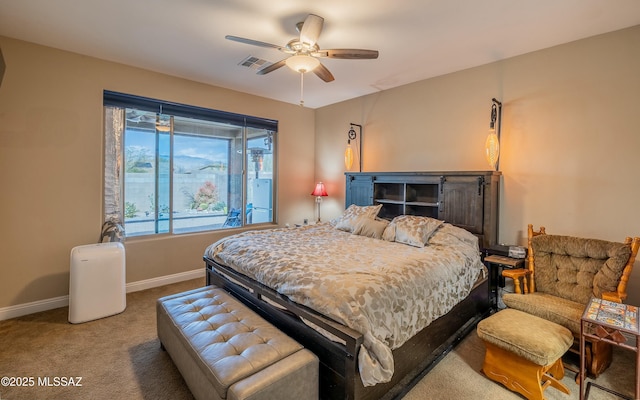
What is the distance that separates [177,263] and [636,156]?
5251 mm

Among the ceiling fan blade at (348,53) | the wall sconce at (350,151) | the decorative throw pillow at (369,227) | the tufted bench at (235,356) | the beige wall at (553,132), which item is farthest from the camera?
the wall sconce at (350,151)

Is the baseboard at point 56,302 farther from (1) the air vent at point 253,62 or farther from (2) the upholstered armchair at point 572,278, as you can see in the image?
(2) the upholstered armchair at point 572,278

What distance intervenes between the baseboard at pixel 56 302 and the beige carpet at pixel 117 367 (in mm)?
116

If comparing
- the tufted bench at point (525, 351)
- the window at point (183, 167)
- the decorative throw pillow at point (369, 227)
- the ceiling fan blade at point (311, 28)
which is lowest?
the tufted bench at point (525, 351)

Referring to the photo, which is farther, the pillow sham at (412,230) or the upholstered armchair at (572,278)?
the pillow sham at (412,230)

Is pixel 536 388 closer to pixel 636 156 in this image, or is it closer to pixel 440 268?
pixel 440 268

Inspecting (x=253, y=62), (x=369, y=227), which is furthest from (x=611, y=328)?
(x=253, y=62)

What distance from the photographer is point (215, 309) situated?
2234 millimetres

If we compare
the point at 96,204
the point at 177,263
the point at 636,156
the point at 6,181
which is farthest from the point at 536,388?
the point at 6,181

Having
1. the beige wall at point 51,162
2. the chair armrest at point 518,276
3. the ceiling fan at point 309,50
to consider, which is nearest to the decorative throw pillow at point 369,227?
the chair armrest at point 518,276

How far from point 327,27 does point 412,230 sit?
7.10 ft

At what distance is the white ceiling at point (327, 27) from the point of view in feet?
7.86

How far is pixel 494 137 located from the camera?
3.31m

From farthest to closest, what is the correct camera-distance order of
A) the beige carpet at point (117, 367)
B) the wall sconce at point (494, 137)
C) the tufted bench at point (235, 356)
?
the wall sconce at point (494, 137), the beige carpet at point (117, 367), the tufted bench at point (235, 356)
